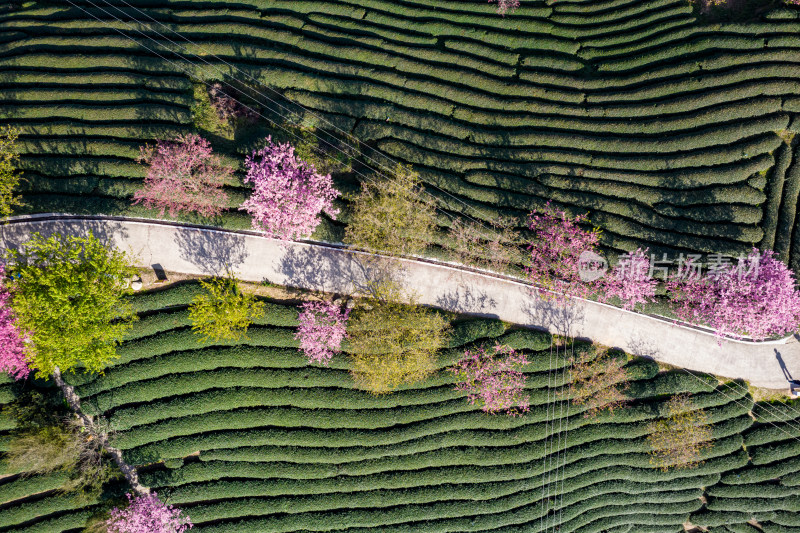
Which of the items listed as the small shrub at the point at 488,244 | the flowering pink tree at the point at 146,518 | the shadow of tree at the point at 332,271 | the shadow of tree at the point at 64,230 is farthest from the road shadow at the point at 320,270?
the flowering pink tree at the point at 146,518

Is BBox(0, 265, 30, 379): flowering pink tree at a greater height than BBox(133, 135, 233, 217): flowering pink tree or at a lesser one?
lesser

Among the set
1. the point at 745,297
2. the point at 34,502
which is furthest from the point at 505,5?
the point at 34,502

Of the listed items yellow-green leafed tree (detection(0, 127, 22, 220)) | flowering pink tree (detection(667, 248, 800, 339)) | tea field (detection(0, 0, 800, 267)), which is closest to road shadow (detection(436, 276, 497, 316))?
tea field (detection(0, 0, 800, 267))

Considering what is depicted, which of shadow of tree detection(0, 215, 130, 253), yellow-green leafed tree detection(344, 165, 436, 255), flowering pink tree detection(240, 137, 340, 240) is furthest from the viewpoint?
shadow of tree detection(0, 215, 130, 253)

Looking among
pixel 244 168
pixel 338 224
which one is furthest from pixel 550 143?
pixel 244 168

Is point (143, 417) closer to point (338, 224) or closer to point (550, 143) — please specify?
point (338, 224)

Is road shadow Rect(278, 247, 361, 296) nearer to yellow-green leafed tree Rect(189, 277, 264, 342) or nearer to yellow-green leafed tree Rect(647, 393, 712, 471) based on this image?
yellow-green leafed tree Rect(189, 277, 264, 342)

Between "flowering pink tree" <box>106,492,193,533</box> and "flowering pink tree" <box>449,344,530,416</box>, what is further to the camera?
"flowering pink tree" <box>449,344,530,416</box>

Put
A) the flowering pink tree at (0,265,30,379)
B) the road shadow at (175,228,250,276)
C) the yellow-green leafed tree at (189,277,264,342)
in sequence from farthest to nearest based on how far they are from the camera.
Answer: the road shadow at (175,228,250,276), the yellow-green leafed tree at (189,277,264,342), the flowering pink tree at (0,265,30,379)
